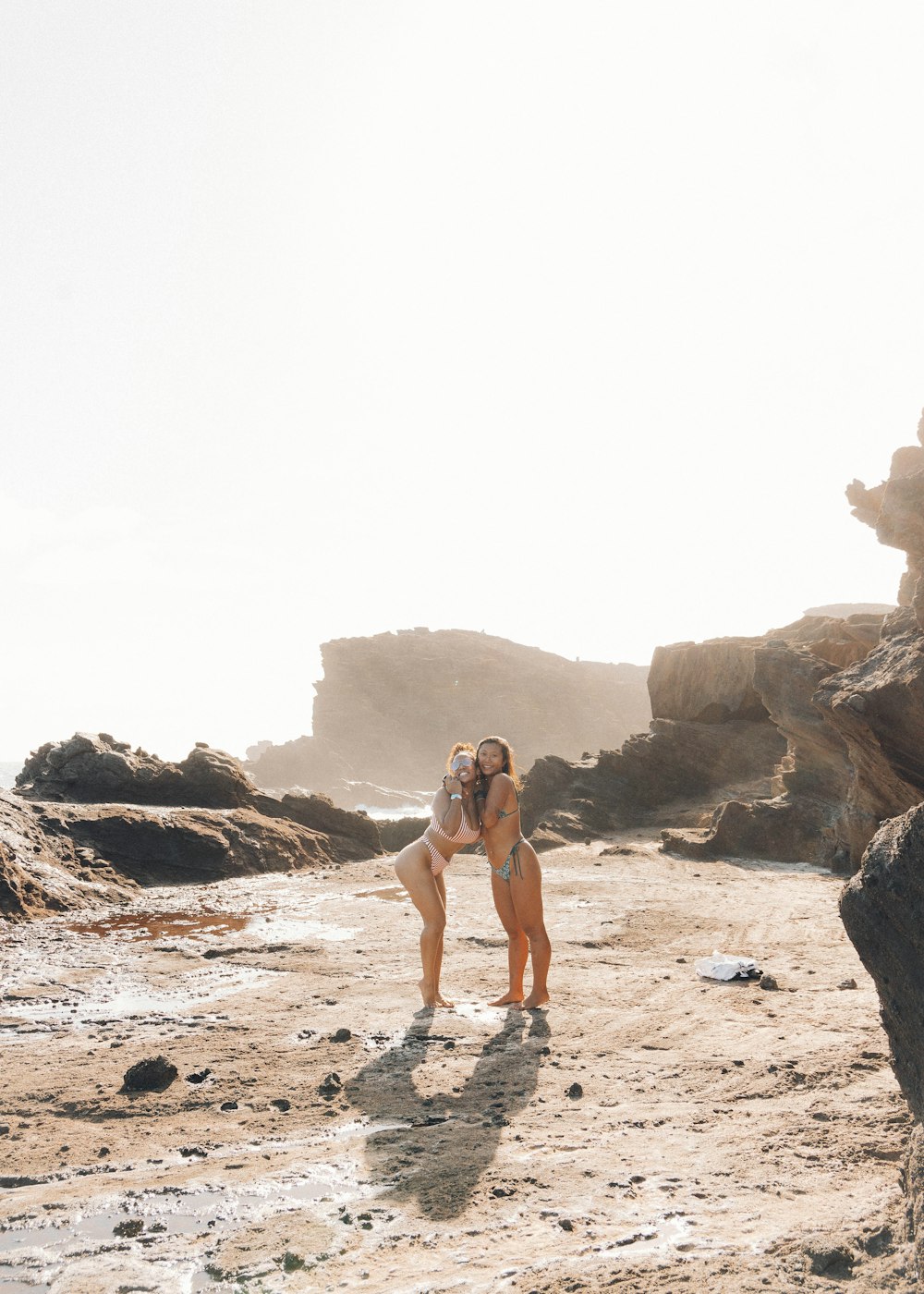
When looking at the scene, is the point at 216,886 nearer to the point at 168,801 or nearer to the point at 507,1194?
the point at 168,801

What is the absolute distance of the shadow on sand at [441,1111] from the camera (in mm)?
3361

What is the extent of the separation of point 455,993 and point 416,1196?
3.35 metres

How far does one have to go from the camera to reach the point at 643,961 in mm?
7637

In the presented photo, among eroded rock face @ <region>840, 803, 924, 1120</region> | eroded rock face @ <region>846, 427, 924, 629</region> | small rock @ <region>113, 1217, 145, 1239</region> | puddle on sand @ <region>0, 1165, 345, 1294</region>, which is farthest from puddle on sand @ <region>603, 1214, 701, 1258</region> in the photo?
eroded rock face @ <region>846, 427, 924, 629</region>

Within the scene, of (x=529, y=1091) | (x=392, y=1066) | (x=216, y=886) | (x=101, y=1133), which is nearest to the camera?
(x=101, y=1133)

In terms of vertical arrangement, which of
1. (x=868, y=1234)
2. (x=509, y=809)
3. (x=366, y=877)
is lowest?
(x=366, y=877)

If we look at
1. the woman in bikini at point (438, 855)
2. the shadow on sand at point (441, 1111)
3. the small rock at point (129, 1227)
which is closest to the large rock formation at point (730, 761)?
the woman in bikini at point (438, 855)

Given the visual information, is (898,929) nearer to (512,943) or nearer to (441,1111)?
(441,1111)

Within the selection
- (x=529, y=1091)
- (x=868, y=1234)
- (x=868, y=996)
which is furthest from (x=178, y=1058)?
(x=868, y=996)

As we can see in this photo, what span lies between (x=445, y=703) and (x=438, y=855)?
351 feet

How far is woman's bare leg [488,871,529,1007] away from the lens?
611 cm

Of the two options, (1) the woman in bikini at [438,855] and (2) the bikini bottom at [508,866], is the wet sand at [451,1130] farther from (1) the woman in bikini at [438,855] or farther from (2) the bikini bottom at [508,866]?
(2) the bikini bottom at [508,866]

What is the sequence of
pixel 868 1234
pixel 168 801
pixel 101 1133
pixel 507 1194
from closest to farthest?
pixel 868 1234 → pixel 507 1194 → pixel 101 1133 → pixel 168 801

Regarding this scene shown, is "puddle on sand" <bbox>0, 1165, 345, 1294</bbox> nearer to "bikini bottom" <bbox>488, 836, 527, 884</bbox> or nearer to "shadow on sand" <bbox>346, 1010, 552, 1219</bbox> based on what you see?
"shadow on sand" <bbox>346, 1010, 552, 1219</bbox>
